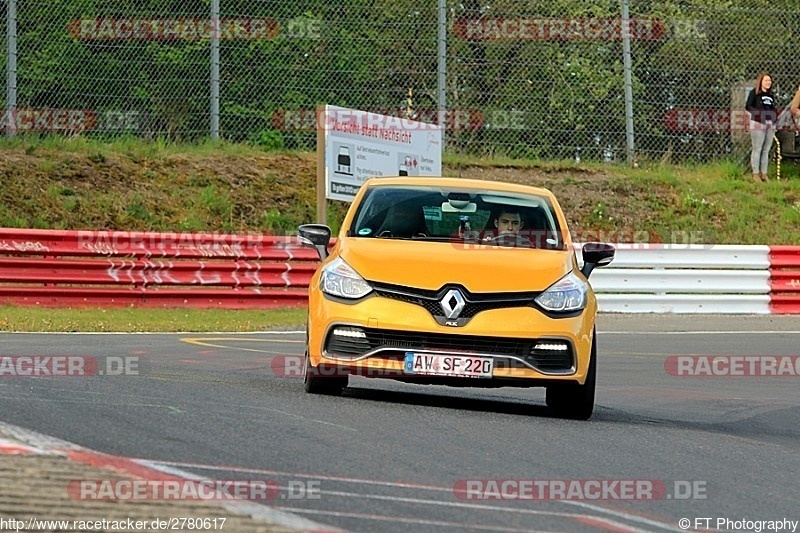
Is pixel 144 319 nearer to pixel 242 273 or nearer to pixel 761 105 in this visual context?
pixel 242 273

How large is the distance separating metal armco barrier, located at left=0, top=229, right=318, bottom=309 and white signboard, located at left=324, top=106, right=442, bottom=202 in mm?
1196

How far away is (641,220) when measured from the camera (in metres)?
26.5

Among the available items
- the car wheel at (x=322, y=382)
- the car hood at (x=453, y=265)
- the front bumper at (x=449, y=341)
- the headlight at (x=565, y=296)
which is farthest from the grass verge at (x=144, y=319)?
the headlight at (x=565, y=296)

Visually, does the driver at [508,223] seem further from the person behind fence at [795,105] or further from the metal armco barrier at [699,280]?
the person behind fence at [795,105]

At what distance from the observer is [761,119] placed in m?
25.9

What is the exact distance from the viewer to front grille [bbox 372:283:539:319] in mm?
9406

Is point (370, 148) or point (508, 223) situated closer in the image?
point (508, 223)

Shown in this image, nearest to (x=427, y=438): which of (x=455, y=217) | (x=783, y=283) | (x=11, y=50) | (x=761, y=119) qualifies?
(x=455, y=217)

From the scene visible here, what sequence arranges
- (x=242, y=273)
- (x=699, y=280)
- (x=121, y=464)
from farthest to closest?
(x=699, y=280) < (x=242, y=273) < (x=121, y=464)

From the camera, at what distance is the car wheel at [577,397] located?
9734 millimetres

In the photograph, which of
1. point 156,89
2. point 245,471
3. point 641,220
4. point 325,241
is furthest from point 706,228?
point 245,471

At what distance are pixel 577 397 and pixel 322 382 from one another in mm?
1660

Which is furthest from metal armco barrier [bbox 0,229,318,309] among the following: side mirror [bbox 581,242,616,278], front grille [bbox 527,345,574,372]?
front grille [bbox 527,345,574,372]

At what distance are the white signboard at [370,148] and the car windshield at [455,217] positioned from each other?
35.9 ft
